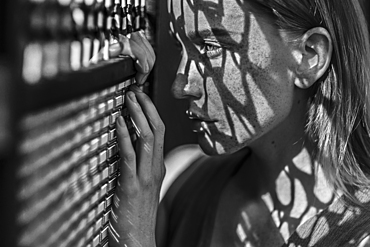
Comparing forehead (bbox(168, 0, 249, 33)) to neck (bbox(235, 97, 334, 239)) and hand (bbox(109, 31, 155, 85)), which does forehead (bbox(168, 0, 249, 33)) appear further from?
neck (bbox(235, 97, 334, 239))

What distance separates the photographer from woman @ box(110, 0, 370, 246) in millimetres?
1037

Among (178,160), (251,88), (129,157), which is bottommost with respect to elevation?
(178,160)

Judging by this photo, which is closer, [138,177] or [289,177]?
[138,177]

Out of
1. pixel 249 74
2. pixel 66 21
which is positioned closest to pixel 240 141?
pixel 249 74

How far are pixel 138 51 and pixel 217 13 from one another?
0.58 ft

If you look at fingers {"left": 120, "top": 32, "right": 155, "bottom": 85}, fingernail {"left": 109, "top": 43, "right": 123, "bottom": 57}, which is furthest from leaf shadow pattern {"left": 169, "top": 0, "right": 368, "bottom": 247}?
fingernail {"left": 109, "top": 43, "right": 123, "bottom": 57}

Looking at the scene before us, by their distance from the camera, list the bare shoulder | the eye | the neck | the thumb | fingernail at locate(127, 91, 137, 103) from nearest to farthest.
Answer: the thumb < fingernail at locate(127, 91, 137, 103) < the eye < the neck < the bare shoulder

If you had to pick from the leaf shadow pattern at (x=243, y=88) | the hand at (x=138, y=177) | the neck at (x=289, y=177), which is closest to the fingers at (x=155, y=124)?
the hand at (x=138, y=177)

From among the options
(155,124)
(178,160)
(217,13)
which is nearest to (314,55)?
(217,13)

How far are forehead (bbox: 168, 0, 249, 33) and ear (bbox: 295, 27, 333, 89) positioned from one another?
0.13 m

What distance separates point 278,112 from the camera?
1.09 meters

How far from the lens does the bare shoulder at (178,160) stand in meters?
1.42

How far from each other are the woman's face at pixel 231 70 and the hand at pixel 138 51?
0.33 ft

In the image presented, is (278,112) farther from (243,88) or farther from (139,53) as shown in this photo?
(139,53)
